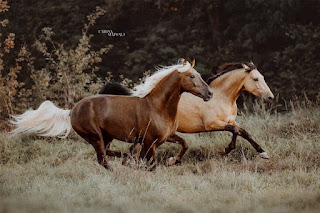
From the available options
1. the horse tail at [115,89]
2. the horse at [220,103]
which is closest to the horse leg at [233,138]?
the horse at [220,103]

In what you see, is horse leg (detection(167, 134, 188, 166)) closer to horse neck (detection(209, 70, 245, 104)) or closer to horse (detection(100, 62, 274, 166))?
horse (detection(100, 62, 274, 166))

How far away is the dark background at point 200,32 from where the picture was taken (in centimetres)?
1463

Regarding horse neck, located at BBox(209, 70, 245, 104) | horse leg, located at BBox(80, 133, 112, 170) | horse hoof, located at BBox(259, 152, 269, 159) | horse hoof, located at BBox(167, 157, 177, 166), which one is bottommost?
horse hoof, located at BBox(167, 157, 177, 166)

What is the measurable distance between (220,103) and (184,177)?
1929 millimetres

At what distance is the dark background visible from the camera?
14.6 m

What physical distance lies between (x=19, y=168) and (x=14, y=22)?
41.0 ft

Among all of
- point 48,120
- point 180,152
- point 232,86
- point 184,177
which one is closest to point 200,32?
point 232,86

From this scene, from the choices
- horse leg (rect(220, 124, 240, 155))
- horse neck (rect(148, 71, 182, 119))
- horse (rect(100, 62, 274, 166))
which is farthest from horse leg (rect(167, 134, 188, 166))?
horse neck (rect(148, 71, 182, 119))

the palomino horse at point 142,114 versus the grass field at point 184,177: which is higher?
the palomino horse at point 142,114

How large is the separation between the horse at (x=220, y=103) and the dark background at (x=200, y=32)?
6642mm

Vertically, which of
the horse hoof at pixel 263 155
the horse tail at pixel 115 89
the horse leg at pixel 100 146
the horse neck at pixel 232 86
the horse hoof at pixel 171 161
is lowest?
the horse hoof at pixel 171 161

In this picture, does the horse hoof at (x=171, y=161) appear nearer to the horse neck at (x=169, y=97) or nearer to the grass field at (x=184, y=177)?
the grass field at (x=184, y=177)

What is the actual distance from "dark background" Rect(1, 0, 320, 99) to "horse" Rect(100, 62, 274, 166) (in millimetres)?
6642

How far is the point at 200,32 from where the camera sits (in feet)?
55.2
